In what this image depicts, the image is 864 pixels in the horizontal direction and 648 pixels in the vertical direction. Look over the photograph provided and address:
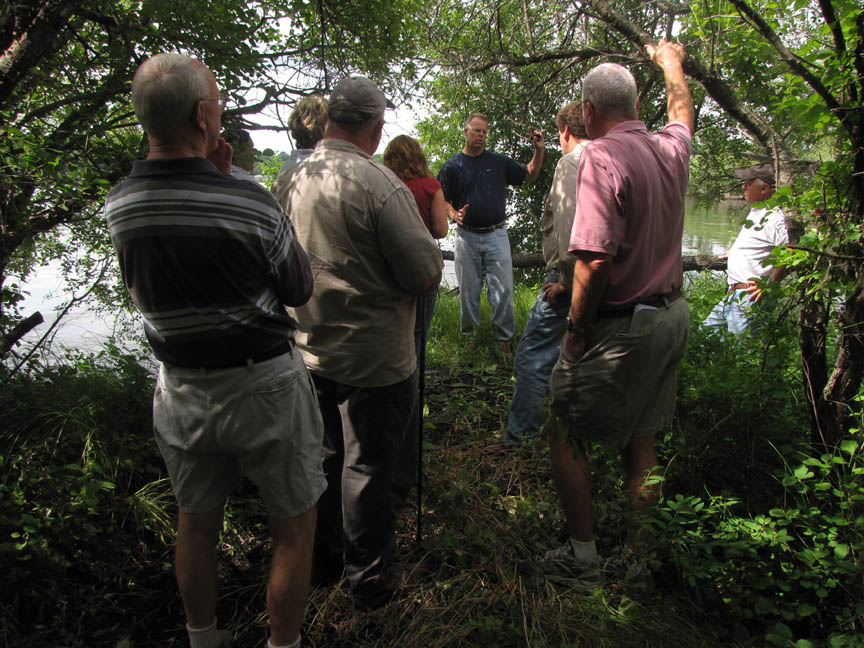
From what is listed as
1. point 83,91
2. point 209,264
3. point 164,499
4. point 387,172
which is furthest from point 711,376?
point 83,91

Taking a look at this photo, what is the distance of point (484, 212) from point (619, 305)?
2740 mm

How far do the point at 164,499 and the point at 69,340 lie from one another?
2792mm

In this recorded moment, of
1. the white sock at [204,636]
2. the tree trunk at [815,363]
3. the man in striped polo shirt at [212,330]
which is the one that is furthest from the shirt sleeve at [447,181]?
the white sock at [204,636]

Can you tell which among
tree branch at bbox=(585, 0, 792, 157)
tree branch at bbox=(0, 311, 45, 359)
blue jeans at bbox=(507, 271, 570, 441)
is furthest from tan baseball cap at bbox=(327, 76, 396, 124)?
tree branch at bbox=(0, 311, 45, 359)

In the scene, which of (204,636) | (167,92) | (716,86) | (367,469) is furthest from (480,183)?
(204,636)

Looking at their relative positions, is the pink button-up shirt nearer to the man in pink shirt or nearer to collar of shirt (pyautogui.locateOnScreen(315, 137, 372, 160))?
the man in pink shirt

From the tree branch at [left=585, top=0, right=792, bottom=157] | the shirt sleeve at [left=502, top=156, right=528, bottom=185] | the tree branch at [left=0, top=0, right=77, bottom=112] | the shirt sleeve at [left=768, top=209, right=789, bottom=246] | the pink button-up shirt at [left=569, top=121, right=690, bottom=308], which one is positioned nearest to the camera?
the pink button-up shirt at [left=569, top=121, right=690, bottom=308]

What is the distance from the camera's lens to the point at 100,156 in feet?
9.47

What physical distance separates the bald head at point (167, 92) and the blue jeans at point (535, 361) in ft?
6.48

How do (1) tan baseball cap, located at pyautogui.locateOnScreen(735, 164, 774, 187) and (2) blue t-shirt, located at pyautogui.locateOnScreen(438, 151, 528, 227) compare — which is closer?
(1) tan baseball cap, located at pyautogui.locateOnScreen(735, 164, 774, 187)

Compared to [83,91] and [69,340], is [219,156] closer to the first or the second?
[83,91]

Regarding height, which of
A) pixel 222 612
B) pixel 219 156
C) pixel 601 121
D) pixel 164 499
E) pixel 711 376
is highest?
pixel 601 121

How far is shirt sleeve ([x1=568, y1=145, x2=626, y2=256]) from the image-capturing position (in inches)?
75.2

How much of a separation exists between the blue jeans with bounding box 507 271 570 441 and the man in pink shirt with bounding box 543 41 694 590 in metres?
0.77
